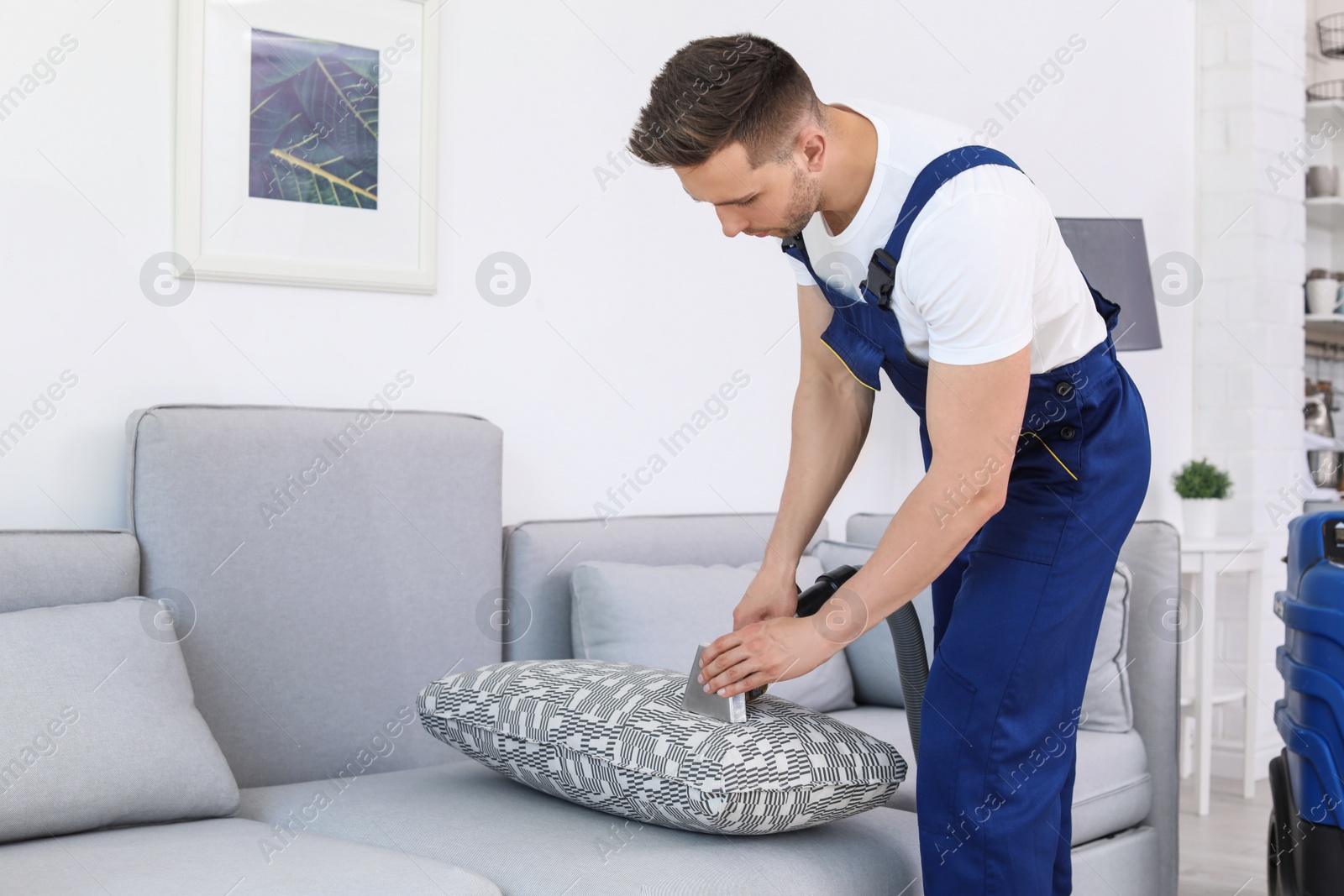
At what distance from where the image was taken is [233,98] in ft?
6.24

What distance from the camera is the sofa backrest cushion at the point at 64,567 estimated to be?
1.50 meters

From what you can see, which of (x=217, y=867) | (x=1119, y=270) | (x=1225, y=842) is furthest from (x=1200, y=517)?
(x=217, y=867)

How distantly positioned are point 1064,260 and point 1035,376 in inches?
5.3

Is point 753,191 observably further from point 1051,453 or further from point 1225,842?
point 1225,842

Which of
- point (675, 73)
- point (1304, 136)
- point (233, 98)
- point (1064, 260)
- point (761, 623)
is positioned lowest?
point (761, 623)

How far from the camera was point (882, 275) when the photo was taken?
4.37 ft

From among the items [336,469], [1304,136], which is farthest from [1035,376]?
[1304,136]

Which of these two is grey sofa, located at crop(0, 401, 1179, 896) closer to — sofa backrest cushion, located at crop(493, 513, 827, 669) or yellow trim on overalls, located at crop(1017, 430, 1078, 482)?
sofa backrest cushion, located at crop(493, 513, 827, 669)

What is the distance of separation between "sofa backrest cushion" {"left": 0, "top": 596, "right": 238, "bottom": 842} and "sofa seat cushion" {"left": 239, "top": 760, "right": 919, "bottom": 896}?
140 millimetres

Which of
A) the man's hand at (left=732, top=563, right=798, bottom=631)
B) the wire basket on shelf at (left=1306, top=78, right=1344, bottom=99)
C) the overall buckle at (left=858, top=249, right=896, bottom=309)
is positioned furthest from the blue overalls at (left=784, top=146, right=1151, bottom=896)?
the wire basket on shelf at (left=1306, top=78, right=1344, bottom=99)

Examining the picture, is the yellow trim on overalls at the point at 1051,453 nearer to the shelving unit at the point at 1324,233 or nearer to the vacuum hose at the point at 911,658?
the vacuum hose at the point at 911,658

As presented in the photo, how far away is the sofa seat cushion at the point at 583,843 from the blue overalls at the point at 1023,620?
0.11 meters

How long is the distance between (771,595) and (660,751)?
0.28 m

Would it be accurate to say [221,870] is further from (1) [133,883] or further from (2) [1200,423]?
(2) [1200,423]
